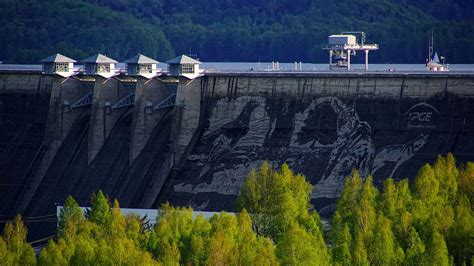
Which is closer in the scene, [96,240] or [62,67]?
[96,240]

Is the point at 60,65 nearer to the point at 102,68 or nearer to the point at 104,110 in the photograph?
the point at 102,68

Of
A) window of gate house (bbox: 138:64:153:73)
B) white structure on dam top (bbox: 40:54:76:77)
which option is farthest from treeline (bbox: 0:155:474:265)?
white structure on dam top (bbox: 40:54:76:77)

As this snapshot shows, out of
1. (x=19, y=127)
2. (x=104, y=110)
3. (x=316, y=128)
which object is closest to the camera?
(x=316, y=128)

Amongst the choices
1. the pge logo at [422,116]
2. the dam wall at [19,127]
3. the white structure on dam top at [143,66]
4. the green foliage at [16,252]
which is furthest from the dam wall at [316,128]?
the green foliage at [16,252]

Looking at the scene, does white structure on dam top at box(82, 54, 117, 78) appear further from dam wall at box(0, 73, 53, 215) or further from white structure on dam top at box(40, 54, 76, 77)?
dam wall at box(0, 73, 53, 215)

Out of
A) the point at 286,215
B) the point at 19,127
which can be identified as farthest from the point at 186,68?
the point at 286,215
